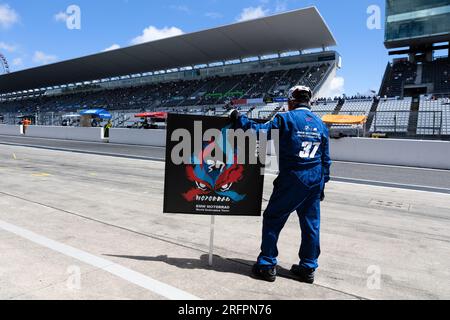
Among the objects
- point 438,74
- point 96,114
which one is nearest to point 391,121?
point 438,74

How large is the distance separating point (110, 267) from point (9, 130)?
119 ft

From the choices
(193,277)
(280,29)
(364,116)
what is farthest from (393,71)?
(193,277)

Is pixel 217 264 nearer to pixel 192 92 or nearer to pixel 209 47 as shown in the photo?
pixel 209 47

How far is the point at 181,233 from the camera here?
491 cm

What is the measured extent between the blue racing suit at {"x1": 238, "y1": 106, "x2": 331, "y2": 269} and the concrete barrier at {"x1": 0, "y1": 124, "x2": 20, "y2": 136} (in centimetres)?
3511

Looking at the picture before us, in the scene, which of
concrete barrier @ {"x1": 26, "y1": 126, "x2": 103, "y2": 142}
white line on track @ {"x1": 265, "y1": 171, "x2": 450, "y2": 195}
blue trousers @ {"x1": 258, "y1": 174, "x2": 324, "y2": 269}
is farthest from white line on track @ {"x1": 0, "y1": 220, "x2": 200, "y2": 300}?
concrete barrier @ {"x1": 26, "y1": 126, "x2": 103, "y2": 142}

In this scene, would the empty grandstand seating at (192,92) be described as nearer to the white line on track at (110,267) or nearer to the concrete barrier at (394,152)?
the concrete barrier at (394,152)

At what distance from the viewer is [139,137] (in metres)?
23.4

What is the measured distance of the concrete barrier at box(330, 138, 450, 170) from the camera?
546 inches

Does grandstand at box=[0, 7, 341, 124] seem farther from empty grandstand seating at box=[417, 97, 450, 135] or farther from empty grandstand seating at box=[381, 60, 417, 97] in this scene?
empty grandstand seating at box=[417, 97, 450, 135]

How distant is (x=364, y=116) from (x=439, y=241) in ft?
44.2

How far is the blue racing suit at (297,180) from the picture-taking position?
332 cm

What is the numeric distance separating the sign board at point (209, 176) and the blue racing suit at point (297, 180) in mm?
307
